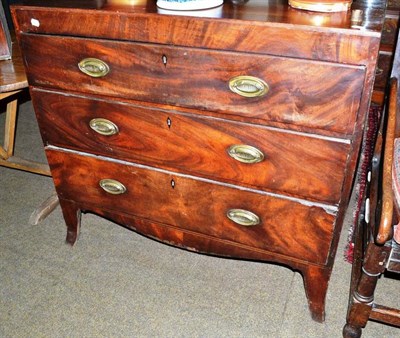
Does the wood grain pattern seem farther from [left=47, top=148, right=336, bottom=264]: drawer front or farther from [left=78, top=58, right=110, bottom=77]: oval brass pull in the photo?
[left=47, top=148, right=336, bottom=264]: drawer front

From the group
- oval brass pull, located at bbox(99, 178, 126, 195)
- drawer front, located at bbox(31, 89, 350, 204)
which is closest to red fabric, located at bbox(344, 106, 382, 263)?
drawer front, located at bbox(31, 89, 350, 204)

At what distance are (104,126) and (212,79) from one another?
1.34 feet

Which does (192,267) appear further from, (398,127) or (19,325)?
(398,127)

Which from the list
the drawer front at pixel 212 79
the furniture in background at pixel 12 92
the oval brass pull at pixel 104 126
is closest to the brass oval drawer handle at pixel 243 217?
the drawer front at pixel 212 79

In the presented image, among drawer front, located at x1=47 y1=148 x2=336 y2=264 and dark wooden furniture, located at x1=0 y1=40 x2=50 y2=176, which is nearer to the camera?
drawer front, located at x1=47 y1=148 x2=336 y2=264

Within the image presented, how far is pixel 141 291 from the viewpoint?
153cm

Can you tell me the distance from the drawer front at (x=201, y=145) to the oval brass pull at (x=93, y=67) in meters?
0.09

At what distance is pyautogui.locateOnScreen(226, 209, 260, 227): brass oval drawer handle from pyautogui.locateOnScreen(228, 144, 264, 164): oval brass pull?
0.59ft

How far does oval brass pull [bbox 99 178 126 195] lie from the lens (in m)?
1.42

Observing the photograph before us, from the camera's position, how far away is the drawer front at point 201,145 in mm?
1093

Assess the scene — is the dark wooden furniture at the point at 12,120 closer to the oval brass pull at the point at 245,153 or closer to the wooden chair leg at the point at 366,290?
the oval brass pull at the point at 245,153

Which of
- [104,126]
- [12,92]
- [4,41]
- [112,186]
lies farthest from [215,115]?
[4,41]

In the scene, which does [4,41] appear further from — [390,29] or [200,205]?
[390,29]

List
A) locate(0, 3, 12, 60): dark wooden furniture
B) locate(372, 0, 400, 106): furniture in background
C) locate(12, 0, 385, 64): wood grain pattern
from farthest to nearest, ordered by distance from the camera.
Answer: locate(372, 0, 400, 106): furniture in background
locate(0, 3, 12, 60): dark wooden furniture
locate(12, 0, 385, 64): wood grain pattern
